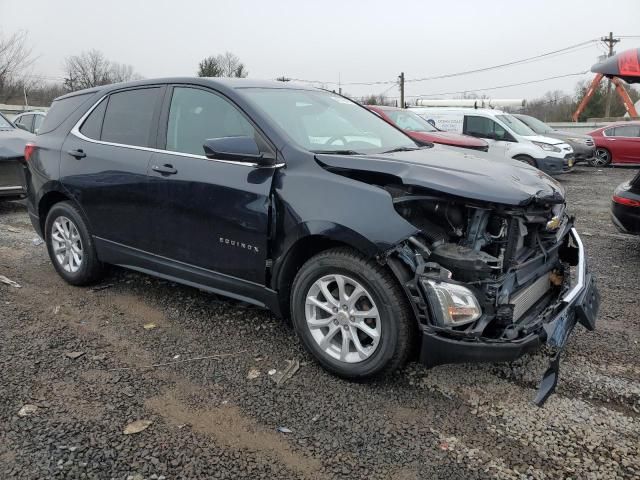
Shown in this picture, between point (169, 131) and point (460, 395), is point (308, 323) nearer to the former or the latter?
point (460, 395)

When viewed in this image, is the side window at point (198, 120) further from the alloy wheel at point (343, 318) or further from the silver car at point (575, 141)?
the silver car at point (575, 141)

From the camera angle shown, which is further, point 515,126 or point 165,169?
point 515,126

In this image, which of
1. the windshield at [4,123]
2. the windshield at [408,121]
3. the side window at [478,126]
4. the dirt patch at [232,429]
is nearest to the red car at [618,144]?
the side window at [478,126]

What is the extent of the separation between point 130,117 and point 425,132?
8.13 metres

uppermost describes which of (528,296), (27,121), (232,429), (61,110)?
(27,121)

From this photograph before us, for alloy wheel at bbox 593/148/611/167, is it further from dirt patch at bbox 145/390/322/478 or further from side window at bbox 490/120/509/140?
dirt patch at bbox 145/390/322/478

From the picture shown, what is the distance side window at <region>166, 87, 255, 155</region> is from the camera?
3.47m

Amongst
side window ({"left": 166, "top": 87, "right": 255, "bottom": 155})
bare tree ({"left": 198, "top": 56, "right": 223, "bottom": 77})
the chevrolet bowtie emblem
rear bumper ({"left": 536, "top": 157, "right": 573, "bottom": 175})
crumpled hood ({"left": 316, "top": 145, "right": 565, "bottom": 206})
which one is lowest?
rear bumper ({"left": 536, "top": 157, "right": 573, "bottom": 175})

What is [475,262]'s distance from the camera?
105 inches

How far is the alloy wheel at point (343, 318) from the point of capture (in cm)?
291

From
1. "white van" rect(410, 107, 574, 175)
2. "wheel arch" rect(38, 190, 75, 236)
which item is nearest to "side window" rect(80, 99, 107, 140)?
"wheel arch" rect(38, 190, 75, 236)

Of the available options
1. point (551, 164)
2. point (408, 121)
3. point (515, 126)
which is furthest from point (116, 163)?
point (515, 126)

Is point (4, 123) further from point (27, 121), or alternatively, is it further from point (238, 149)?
point (238, 149)

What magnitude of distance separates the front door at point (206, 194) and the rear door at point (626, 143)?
52.2 ft
